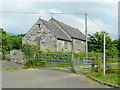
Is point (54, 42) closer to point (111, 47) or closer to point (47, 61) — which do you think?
point (47, 61)

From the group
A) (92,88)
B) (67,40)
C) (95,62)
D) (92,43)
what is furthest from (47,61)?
(92,43)

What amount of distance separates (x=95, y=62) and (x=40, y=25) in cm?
1797

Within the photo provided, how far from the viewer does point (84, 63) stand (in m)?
15.2

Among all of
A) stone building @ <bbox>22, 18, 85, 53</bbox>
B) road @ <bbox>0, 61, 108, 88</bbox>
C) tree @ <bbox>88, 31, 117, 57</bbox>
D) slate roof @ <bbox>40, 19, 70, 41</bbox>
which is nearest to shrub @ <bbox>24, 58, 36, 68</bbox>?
road @ <bbox>0, 61, 108, 88</bbox>

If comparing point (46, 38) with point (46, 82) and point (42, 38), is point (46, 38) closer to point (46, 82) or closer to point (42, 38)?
point (42, 38)

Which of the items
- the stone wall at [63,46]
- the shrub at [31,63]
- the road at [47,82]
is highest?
the stone wall at [63,46]

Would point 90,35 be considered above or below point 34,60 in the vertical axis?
above

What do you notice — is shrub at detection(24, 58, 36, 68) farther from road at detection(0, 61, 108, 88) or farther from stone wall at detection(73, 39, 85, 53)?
stone wall at detection(73, 39, 85, 53)

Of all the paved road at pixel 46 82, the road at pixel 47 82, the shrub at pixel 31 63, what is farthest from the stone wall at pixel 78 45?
the paved road at pixel 46 82

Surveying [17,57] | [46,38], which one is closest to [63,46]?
[46,38]

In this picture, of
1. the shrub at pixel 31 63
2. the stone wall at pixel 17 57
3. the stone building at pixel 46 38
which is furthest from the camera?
the stone building at pixel 46 38

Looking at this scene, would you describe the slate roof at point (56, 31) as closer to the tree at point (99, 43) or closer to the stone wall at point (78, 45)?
the stone wall at point (78, 45)

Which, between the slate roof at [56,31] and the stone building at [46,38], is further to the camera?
the slate roof at [56,31]

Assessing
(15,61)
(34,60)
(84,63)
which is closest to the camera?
(84,63)
